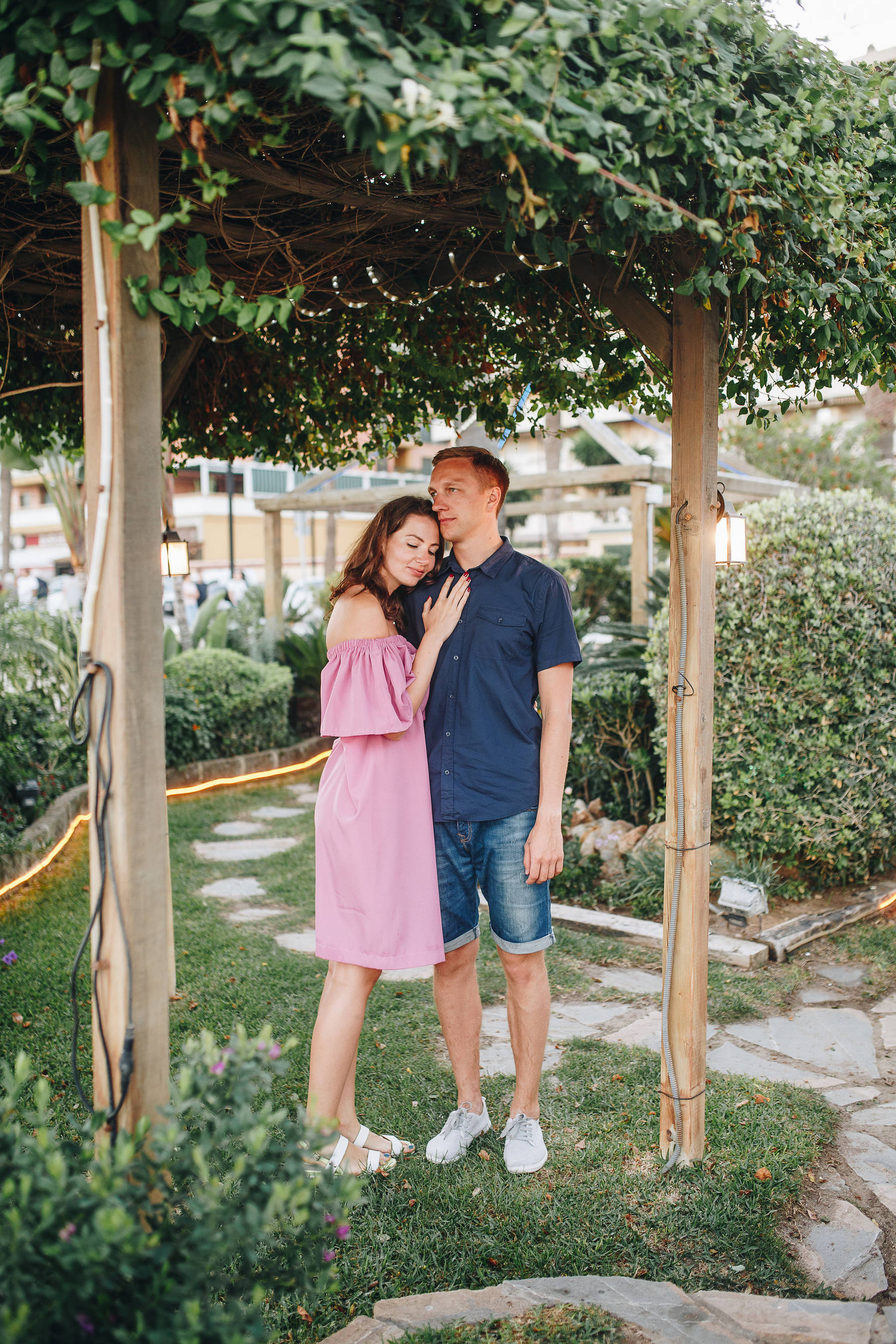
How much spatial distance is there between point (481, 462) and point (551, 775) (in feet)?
3.06

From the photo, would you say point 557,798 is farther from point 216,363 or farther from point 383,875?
point 216,363

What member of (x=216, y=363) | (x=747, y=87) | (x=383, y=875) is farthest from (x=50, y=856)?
(x=747, y=87)

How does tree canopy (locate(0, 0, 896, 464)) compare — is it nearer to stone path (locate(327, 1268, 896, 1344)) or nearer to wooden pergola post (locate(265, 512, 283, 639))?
stone path (locate(327, 1268, 896, 1344))

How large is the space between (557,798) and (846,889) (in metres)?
3.25

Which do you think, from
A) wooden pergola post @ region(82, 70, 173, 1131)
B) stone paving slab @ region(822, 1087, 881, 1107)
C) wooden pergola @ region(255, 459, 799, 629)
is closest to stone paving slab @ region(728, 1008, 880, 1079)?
stone paving slab @ region(822, 1087, 881, 1107)

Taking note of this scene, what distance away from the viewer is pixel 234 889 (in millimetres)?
5648

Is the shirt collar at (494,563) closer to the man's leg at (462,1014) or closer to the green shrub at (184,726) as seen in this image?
the man's leg at (462,1014)

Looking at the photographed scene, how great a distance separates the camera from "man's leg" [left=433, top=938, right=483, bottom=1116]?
9.61 ft

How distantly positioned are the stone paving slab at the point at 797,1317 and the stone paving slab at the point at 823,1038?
1.53 meters

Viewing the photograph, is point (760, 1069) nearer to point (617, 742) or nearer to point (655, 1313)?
point (655, 1313)

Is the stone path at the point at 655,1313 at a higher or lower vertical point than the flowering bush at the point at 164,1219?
lower

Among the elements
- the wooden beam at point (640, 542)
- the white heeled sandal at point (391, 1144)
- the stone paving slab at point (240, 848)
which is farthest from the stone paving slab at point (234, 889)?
the wooden beam at point (640, 542)

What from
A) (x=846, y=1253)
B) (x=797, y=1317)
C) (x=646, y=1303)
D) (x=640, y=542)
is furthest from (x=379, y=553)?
(x=640, y=542)

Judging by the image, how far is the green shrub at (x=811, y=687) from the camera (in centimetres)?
504
